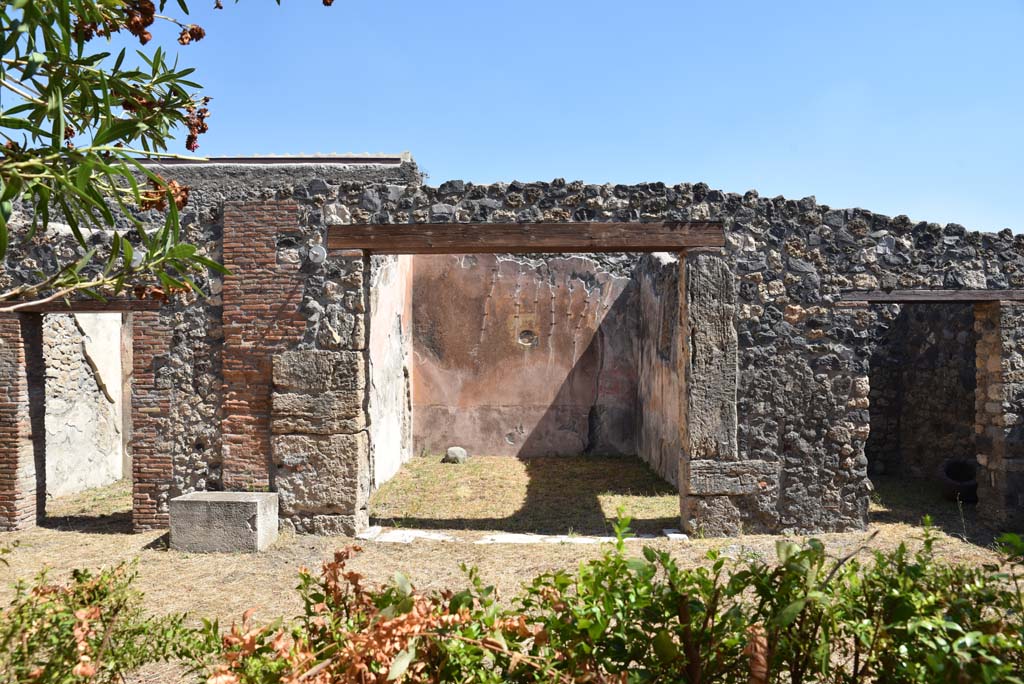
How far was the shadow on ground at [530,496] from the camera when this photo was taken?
6941mm

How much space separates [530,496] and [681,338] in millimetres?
3005

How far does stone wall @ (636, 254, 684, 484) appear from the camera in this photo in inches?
339

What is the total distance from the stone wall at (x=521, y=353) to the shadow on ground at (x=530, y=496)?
66 cm

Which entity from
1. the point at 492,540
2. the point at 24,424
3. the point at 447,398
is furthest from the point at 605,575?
the point at 447,398

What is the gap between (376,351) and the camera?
8.40 meters

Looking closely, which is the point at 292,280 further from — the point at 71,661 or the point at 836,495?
the point at 836,495

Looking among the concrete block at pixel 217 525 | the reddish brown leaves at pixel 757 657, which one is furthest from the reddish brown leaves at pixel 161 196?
the concrete block at pixel 217 525

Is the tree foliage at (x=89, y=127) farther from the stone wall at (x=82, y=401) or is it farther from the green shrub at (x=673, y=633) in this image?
the stone wall at (x=82, y=401)

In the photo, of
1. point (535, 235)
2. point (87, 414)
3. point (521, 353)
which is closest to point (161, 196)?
point (535, 235)

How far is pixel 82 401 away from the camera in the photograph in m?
9.84

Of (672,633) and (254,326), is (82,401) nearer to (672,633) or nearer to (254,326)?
(254,326)

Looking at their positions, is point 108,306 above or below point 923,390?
above

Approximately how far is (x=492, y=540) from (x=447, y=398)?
19.1ft

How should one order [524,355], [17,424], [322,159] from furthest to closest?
1. [322,159]
2. [524,355]
3. [17,424]
